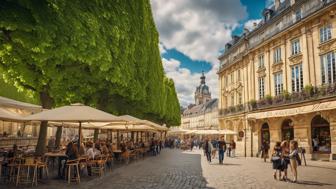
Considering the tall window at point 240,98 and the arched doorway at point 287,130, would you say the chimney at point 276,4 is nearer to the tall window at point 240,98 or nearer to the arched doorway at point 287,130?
the tall window at point 240,98

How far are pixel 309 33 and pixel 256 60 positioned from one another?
8.91 m

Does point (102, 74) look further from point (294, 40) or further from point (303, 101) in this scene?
point (294, 40)

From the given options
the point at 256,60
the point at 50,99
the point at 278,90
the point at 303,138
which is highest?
the point at 256,60

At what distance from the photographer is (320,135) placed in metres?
24.6

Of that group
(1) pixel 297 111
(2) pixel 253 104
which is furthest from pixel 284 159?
(2) pixel 253 104

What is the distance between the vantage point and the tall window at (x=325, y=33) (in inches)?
931

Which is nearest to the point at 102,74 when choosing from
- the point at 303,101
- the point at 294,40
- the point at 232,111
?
the point at 303,101

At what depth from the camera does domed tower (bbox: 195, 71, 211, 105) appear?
145000mm

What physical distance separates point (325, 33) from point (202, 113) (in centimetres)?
9023

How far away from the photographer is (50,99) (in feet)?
53.0

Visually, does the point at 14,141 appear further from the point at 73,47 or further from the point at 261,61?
the point at 261,61

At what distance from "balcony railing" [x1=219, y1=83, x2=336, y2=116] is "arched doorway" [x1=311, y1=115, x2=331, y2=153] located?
6.25 feet

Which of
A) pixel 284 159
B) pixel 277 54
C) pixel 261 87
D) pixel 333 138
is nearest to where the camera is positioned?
pixel 284 159

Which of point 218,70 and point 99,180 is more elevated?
point 218,70
